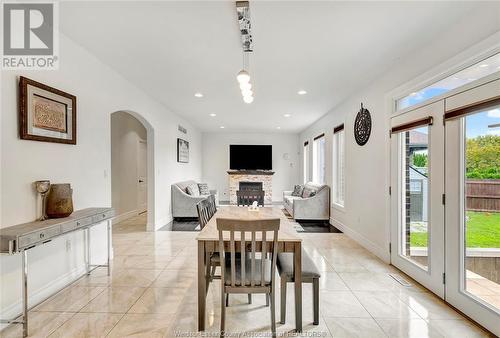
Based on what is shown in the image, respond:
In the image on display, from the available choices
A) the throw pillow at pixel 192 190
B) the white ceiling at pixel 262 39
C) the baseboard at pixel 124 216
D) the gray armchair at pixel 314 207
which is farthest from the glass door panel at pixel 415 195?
the baseboard at pixel 124 216

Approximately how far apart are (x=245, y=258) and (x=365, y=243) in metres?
3.01

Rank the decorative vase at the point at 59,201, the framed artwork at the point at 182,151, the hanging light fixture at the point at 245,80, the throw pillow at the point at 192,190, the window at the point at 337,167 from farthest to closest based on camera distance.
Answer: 1. the framed artwork at the point at 182,151
2. the throw pillow at the point at 192,190
3. the window at the point at 337,167
4. the hanging light fixture at the point at 245,80
5. the decorative vase at the point at 59,201

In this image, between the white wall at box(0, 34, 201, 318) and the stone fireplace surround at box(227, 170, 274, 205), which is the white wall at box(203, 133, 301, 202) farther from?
the white wall at box(0, 34, 201, 318)

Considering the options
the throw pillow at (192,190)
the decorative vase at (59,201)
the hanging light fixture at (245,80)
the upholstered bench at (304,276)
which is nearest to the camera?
the upholstered bench at (304,276)

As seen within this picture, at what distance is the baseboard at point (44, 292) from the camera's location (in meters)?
2.16

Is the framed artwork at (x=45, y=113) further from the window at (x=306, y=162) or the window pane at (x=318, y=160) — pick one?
the window at (x=306, y=162)

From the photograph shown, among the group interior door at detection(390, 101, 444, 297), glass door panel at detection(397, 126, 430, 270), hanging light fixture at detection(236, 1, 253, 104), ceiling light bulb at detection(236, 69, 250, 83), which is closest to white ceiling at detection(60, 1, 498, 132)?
hanging light fixture at detection(236, 1, 253, 104)

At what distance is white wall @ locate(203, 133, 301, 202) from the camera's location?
33.7ft

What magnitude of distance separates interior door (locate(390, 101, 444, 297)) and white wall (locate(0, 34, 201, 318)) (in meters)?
3.85

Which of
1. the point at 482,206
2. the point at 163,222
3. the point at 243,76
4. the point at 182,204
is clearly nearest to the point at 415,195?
the point at 482,206

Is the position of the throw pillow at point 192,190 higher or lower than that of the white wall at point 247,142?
lower

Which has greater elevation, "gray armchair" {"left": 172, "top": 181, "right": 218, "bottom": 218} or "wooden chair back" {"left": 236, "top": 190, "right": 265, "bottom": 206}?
"wooden chair back" {"left": 236, "top": 190, "right": 265, "bottom": 206}

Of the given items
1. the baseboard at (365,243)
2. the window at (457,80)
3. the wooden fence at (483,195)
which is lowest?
the baseboard at (365,243)

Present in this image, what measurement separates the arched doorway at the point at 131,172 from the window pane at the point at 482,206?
4832 mm
